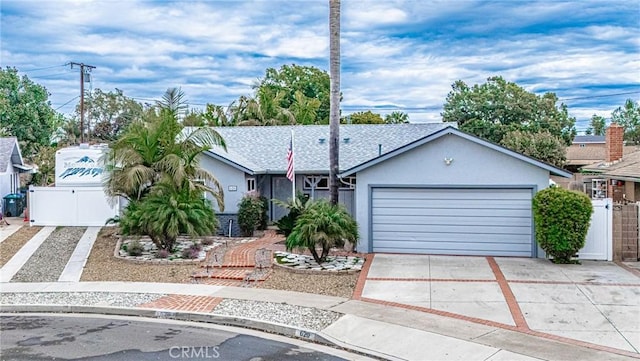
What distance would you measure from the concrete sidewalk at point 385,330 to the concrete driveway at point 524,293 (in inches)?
20.0

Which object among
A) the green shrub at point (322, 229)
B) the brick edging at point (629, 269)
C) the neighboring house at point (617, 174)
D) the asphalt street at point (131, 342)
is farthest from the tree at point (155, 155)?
the neighboring house at point (617, 174)

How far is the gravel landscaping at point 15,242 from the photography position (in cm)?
1636

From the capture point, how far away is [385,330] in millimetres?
9570

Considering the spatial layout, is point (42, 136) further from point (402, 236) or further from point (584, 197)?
point (584, 197)

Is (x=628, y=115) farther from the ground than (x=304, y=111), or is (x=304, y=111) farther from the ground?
(x=628, y=115)

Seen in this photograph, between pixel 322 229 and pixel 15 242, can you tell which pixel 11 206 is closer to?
pixel 15 242

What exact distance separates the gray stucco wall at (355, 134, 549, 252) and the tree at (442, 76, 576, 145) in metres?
34.2

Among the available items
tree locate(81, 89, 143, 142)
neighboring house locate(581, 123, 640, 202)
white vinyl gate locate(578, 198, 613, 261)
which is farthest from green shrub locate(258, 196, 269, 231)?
tree locate(81, 89, 143, 142)

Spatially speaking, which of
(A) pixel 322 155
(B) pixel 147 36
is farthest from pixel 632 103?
(B) pixel 147 36

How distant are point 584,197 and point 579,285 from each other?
3000 mm

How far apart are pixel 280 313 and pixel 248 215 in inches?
368

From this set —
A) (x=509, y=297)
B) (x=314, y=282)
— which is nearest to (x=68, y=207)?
(x=314, y=282)

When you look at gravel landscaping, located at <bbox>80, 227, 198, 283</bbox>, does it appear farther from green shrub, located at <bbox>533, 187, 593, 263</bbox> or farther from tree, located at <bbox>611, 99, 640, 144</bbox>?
tree, located at <bbox>611, 99, 640, 144</bbox>

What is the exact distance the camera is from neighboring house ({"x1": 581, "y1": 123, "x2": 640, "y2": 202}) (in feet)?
64.2
